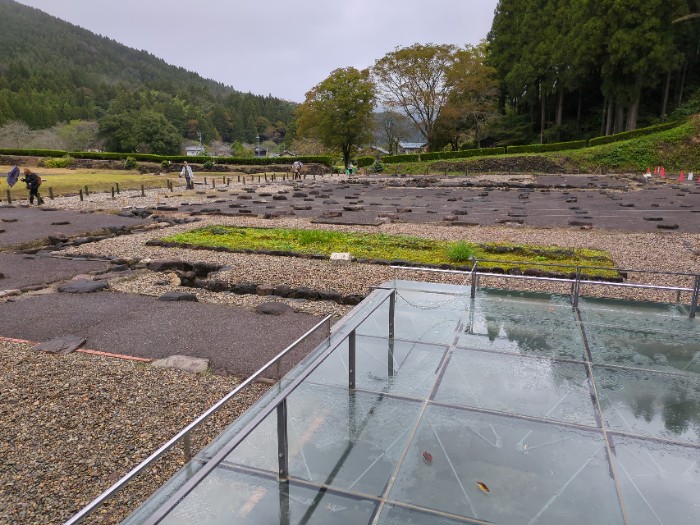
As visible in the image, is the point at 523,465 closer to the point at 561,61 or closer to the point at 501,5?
the point at 561,61

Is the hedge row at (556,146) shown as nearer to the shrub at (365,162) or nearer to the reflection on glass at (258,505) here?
the shrub at (365,162)

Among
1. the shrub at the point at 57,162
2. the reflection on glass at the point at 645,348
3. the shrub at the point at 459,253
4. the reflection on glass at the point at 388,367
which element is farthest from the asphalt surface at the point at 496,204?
the shrub at the point at 57,162

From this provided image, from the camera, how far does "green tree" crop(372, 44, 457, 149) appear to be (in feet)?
167

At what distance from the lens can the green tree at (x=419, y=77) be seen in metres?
50.8

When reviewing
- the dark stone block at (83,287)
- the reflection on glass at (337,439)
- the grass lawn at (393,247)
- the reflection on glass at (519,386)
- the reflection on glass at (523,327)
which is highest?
the reflection on glass at (523,327)

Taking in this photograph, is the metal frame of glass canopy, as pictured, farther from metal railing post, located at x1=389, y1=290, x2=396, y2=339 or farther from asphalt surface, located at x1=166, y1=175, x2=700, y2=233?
asphalt surface, located at x1=166, y1=175, x2=700, y2=233

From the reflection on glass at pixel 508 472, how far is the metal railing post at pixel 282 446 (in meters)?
0.73

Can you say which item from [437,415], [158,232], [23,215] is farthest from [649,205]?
[23,215]

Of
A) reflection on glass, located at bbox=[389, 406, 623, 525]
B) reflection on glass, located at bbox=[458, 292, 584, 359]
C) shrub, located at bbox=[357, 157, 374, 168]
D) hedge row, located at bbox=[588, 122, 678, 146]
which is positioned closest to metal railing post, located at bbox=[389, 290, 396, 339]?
reflection on glass, located at bbox=[458, 292, 584, 359]

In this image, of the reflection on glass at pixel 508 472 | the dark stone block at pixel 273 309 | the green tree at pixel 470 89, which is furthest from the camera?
the green tree at pixel 470 89

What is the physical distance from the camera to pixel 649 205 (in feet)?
65.9

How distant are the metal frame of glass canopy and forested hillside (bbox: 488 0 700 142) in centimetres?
4033

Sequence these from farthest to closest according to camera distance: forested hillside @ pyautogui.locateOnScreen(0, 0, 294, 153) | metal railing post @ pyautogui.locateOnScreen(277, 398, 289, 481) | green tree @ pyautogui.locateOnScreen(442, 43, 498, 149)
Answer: forested hillside @ pyautogui.locateOnScreen(0, 0, 294, 153) → green tree @ pyautogui.locateOnScreen(442, 43, 498, 149) → metal railing post @ pyautogui.locateOnScreen(277, 398, 289, 481)

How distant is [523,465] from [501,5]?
190 feet
